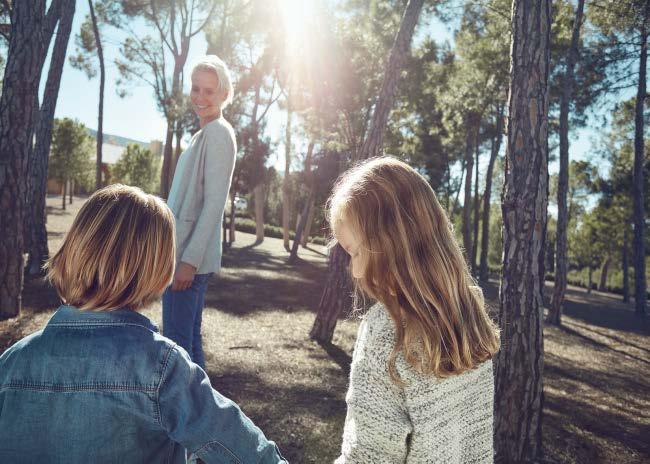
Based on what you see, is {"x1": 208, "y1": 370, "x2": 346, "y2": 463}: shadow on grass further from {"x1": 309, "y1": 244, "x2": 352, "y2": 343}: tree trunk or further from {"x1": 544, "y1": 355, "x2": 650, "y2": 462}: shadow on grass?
{"x1": 544, "y1": 355, "x2": 650, "y2": 462}: shadow on grass

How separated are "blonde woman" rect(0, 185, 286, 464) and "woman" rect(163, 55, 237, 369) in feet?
4.13

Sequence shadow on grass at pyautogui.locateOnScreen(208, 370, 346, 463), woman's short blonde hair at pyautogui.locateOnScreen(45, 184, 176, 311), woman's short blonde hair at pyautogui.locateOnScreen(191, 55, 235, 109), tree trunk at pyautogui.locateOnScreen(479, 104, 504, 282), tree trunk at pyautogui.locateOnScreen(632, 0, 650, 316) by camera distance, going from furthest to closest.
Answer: tree trunk at pyautogui.locateOnScreen(479, 104, 504, 282), tree trunk at pyautogui.locateOnScreen(632, 0, 650, 316), shadow on grass at pyautogui.locateOnScreen(208, 370, 346, 463), woman's short blonde hair at pyautogui.locateOnScreen(191, 55, 235, 109), woman's short blonde hair at pyautogui.locateOnScreen(45, 184, 176, 311)

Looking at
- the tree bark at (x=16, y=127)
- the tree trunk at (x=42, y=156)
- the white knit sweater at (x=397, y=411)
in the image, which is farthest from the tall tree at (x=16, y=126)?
the white knit sweater at (x=397, y=411)

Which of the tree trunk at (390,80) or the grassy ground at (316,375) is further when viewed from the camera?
the tree trunk at (390,80)

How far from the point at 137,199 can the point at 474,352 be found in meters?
1.13

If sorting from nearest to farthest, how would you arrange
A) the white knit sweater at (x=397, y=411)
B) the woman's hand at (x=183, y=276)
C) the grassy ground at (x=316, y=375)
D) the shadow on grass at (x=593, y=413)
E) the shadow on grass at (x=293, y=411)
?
the white knit sweater at (x=397, y=411)
the woman's hand at (x=183, y=276)
the shadow on grass at (x=293, y=411)
the grassy ground at (x=316, y=375)
the shadow on grass at (x=593, y=413)

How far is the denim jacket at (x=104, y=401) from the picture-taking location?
1.25 metres

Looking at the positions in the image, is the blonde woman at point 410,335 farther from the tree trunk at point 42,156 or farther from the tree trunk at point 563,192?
the tree trunk at point 563,192

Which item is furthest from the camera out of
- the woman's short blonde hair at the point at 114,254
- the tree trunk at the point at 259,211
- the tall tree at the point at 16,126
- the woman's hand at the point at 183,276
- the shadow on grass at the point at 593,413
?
the tree trunk at the point at 259,211

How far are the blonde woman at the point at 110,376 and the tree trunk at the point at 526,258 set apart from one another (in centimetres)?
242

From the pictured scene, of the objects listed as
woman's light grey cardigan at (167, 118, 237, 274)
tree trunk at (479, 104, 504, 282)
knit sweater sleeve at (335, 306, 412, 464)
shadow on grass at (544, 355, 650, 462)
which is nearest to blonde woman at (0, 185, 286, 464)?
knit sweater sleeve at (335, 306, 412, 464)

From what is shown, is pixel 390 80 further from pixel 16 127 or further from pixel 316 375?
pixel 16 127

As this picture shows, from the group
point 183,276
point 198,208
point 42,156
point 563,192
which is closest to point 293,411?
point 183,276

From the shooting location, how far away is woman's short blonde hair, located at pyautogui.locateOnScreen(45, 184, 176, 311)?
4.44ft
